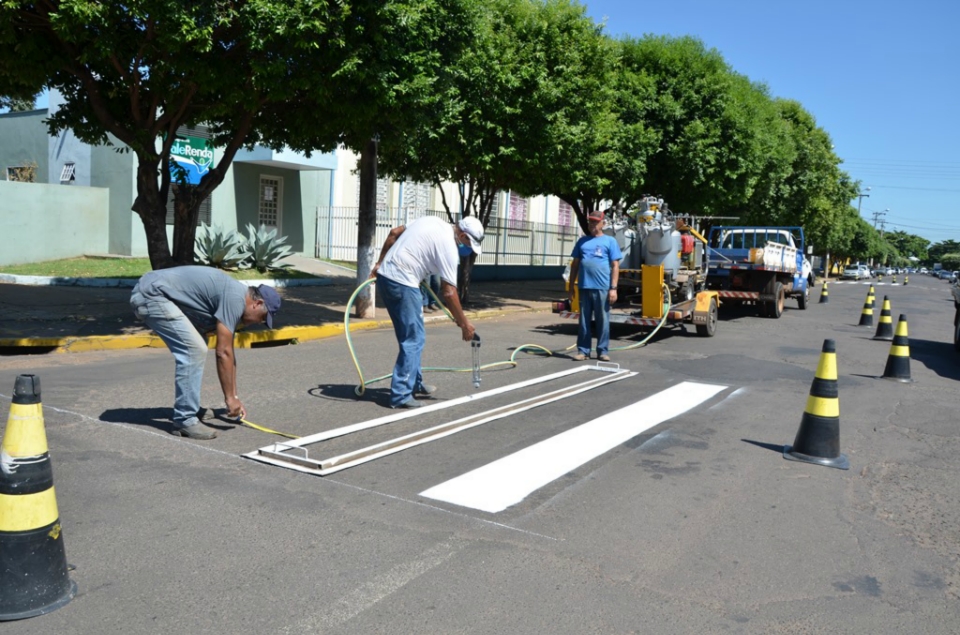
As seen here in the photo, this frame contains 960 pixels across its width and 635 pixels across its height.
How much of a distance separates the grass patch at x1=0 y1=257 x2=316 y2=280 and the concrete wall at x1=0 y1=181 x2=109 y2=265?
41 cm

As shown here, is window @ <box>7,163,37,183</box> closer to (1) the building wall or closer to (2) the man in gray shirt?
(1) the building wall

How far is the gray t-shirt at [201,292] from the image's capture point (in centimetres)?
570

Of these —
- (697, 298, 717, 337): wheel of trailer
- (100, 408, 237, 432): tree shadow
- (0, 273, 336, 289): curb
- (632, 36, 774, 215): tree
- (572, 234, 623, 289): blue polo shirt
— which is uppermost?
(632, 36, 774, 215): tree

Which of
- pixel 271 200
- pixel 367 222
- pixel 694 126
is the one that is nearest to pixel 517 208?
pixel 271 200

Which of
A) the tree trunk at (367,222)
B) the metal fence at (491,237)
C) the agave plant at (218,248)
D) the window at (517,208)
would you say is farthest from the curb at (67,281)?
the window at (517,208)

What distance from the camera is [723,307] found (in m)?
22.1

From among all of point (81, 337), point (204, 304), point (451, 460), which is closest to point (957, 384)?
point (451, 460)

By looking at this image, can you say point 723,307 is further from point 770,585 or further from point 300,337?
point 770,585

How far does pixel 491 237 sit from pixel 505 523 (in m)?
24.5

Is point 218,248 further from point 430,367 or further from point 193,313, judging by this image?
point 193,313

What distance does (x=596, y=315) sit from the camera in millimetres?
10898

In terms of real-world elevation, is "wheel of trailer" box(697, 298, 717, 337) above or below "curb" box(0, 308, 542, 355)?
above

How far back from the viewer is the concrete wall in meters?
19.5

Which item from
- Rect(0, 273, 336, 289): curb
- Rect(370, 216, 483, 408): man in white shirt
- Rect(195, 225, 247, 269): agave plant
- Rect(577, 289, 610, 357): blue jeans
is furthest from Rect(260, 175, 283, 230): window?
Rect(370, 216, 483, 408): man in white shirt
